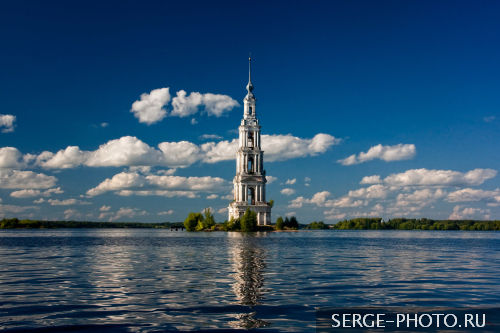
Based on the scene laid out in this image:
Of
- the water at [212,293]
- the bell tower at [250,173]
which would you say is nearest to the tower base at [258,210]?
the bell tower at [250,173]

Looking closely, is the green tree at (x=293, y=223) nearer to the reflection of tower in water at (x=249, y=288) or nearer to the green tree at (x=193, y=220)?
the green tree at (x=193, y=220)

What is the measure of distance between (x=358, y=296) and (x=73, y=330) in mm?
12753

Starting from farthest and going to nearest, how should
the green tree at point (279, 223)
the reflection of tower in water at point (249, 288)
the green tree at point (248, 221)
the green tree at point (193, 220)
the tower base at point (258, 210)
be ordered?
the green tree at point (193, 220), the tower base at point (258, 210), the green tree at point (279, 223), the green tree at point (248, 221), the reflection of tower in water at point (249, 288)

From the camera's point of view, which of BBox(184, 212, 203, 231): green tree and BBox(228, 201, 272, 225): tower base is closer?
BBox(228, 201, 272, 225): tower base

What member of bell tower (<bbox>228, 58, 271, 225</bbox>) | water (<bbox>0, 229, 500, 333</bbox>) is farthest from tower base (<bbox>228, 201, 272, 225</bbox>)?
water (<bbox>0, 229, 500, 333</bbox>)

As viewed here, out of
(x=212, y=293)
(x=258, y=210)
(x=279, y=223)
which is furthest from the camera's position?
(x=258, y=210)

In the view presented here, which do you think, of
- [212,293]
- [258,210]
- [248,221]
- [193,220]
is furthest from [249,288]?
[193,220]

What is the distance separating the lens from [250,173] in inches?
6841

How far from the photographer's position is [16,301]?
2152 centimetres

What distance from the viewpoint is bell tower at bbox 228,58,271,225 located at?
554ft

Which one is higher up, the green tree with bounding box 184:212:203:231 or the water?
the green tree with bounding box 184:212:203:231

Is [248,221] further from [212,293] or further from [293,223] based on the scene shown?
[212,293]

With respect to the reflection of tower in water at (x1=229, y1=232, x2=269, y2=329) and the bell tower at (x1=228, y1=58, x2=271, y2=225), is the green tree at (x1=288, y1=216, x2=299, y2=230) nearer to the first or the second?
the bell tower at (x1=228, y1=58, x2=271, y2=225)

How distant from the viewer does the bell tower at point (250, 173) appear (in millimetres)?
168875
